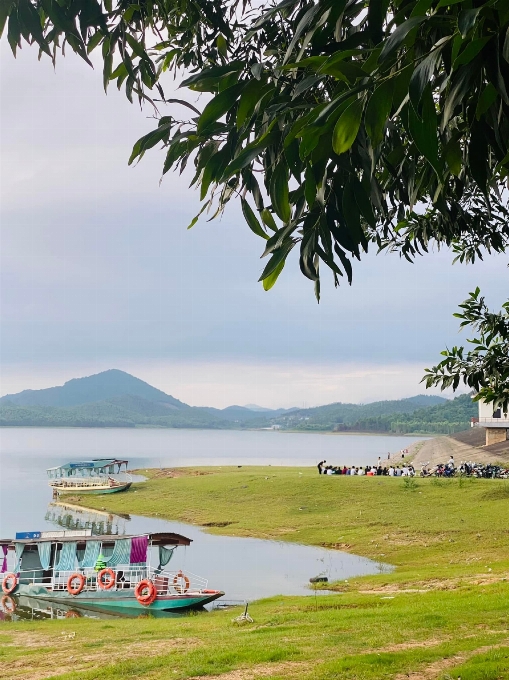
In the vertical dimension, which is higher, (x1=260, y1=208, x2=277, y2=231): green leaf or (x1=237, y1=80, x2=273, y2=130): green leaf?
(x1=237, y1=80, x2=273, y2=130): green leaf

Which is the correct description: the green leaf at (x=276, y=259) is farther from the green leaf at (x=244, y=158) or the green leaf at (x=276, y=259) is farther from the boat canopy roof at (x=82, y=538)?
the boat canopy roof at (x=82, y=538)

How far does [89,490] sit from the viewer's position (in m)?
50.8

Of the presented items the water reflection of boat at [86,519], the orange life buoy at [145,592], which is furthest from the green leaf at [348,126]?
the water reflection of boat at [86,519]

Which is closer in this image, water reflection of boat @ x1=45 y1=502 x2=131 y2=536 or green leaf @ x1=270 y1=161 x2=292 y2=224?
green leaf @ x1=270 y1=161 x2=292 y2=224

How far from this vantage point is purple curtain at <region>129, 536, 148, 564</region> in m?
23.1

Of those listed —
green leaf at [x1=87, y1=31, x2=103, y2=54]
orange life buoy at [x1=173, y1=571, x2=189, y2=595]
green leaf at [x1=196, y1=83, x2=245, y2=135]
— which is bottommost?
orange life buoy at [x1=173, y1=571, x2=189, y2=595]

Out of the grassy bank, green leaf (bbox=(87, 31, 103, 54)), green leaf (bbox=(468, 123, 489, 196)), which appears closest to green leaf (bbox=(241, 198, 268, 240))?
green leaf (bbox=(468, 123, 489, 196))

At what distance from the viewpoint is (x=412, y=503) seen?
32688mm

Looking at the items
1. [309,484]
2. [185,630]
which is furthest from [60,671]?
[309,484]

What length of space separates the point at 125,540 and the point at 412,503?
14.9 meters

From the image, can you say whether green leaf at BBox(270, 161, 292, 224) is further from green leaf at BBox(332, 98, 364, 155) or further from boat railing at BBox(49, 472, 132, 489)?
boat railing at BBox(49, 472, 132, 489)

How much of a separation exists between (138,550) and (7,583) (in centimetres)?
450

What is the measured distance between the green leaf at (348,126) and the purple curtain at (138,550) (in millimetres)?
22524

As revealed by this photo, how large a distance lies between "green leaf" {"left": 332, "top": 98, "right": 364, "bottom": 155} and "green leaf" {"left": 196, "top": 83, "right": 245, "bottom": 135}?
2.04 ft
